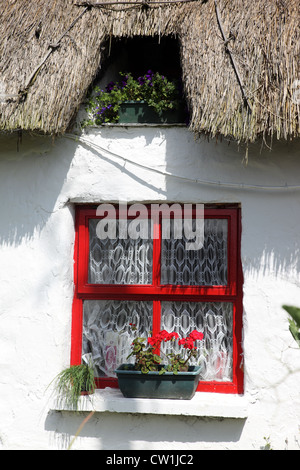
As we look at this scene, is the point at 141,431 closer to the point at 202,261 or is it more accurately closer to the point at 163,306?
the point at 163,306

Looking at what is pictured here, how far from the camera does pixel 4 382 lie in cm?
344

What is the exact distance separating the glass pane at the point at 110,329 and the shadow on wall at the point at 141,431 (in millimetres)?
350

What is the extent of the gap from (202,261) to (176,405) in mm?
978

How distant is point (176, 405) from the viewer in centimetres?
322

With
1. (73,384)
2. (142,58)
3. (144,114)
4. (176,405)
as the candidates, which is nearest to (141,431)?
(176,405)

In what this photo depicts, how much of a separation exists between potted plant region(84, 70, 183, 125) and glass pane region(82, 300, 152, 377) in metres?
1.31

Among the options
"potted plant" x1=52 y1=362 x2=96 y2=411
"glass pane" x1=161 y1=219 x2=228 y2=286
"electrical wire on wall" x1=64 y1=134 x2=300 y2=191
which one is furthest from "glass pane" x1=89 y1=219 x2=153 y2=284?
"potted plant" x1=52 y1=362 x2=96 y2=411

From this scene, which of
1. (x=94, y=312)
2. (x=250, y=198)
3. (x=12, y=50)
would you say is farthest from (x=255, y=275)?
(x=12, y=50)

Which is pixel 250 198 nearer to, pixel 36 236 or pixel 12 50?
pixel 36 236

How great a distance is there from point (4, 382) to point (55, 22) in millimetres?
2589

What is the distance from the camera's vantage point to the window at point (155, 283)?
11.5 feet

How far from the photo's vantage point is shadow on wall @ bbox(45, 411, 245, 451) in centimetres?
325

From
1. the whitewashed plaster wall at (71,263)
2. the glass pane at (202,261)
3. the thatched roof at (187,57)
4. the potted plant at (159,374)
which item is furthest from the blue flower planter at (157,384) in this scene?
the thatched roof at (187,57)

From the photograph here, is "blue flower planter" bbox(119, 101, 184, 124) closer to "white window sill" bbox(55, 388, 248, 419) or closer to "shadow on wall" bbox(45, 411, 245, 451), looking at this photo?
"white window sill" bbox(55, 388, 248, 419)
